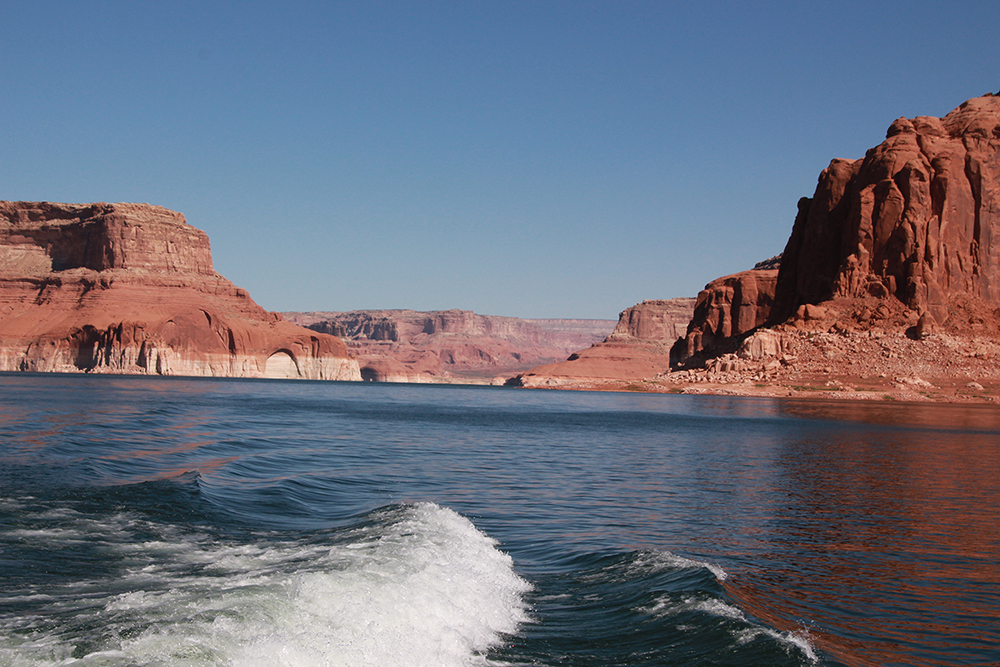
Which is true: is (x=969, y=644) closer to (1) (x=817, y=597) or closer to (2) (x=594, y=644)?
(1) (x=817, y=597)

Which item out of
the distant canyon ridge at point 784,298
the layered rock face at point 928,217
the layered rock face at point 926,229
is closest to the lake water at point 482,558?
the distant canyon ridge at point 784,298

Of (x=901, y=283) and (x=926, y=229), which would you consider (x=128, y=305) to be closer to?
(x=901, y=283)

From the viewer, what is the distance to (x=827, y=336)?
84.4 metres

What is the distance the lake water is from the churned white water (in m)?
0.04

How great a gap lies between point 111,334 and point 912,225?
124 metres

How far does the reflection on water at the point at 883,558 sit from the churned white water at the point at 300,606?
3.56m

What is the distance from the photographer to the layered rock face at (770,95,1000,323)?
85.1m

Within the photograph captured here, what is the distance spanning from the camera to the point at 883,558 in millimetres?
12266

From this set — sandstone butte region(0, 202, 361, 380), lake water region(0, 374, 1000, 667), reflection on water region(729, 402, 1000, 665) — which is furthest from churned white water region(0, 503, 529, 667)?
sandstone butte region(0, 202, 361, 380)

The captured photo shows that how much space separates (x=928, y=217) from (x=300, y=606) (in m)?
95.2

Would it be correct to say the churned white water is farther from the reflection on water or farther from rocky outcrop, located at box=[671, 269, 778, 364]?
rocky outcrop, located at box=[671, 269, 778, 364]

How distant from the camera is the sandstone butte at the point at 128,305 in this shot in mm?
132625

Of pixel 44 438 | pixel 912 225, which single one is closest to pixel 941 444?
pixel 44 438

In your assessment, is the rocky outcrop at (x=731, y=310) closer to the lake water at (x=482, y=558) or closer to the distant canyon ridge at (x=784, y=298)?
the distant canyon ridge at (x=784, y=298)
